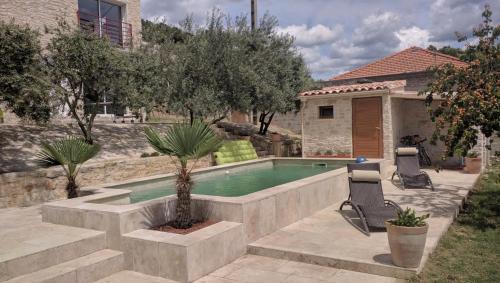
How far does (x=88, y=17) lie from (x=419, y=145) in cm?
1608

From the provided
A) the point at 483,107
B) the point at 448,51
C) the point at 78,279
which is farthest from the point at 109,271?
the point at 448,51

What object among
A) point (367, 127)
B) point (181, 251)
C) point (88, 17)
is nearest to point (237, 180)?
point (181, 251)

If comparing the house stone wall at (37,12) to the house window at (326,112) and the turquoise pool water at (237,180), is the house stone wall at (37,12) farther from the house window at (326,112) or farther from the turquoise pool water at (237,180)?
the house window at (326,112)

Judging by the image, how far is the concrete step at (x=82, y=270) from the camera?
195 inches

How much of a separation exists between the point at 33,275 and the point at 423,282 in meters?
4.91

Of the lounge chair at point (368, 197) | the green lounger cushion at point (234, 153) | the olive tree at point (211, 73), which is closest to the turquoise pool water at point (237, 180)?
the green lounger cushion at point (234, 153)

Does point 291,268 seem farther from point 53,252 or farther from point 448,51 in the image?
point 448,51

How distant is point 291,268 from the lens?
5664 mm

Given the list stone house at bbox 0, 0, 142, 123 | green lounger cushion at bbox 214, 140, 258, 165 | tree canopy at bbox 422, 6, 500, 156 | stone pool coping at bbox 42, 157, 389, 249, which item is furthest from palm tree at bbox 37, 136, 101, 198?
tree canopy at bbox 422, 6, 500, 156

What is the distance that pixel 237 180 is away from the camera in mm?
11898

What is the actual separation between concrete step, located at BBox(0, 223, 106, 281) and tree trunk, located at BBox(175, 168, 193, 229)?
1197 mm

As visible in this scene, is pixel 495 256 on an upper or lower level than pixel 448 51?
lower

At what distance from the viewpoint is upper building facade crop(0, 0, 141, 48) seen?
16562 mm

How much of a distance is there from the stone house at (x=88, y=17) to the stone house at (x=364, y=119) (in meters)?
8.09
